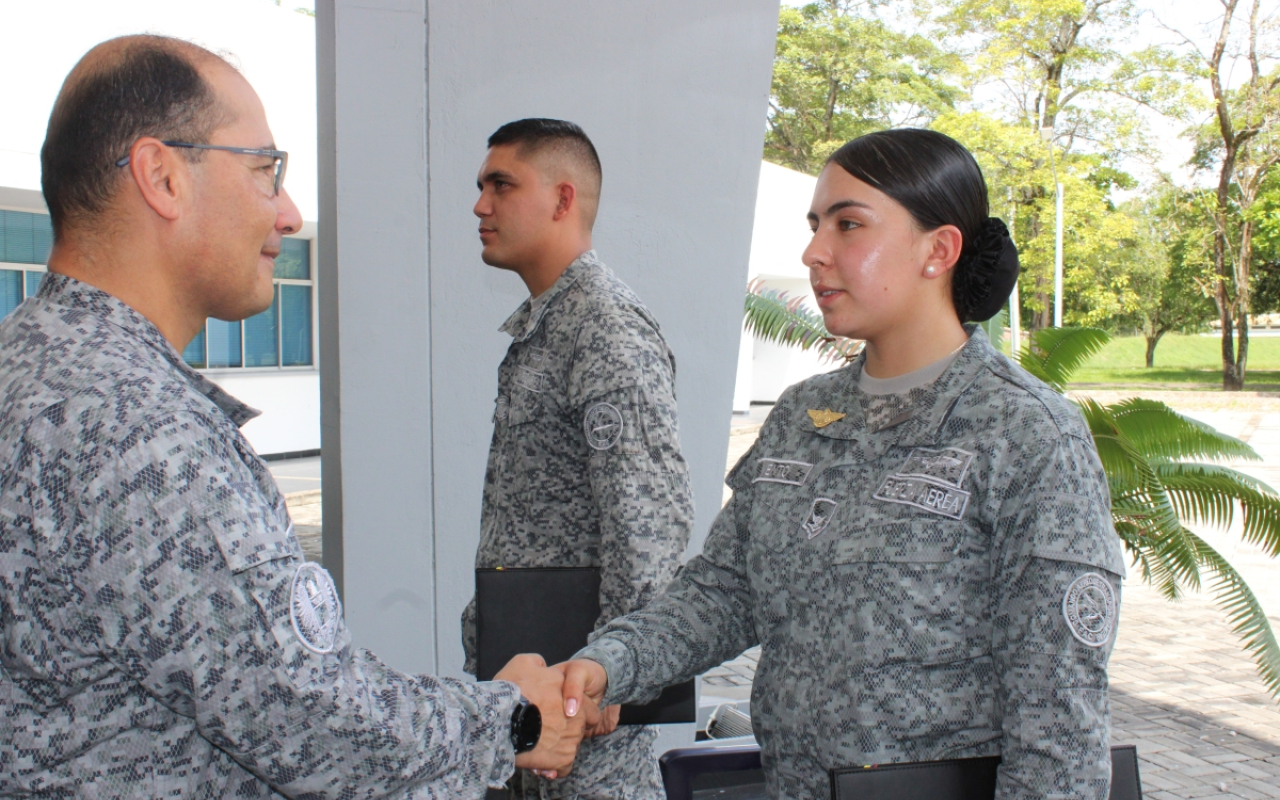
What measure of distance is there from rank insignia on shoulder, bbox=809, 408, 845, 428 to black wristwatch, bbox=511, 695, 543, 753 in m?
0.66

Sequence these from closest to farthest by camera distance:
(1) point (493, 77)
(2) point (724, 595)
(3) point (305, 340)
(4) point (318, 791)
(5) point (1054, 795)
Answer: (4) point (318, 791) → (5) point (1054, 795) → (2) point (724, 595) → (1) point (493, 77) → (3) point (305, 340)

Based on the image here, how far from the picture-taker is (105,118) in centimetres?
135

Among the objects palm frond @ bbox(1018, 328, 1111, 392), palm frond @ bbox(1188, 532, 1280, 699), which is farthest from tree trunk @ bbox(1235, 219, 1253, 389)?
palm frond @ bbox(1188, 532, 1280, 699)

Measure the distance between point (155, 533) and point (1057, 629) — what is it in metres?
1.14

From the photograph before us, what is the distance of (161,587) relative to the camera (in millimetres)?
1167

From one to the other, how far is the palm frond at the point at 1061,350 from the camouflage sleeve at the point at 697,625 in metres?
4.85

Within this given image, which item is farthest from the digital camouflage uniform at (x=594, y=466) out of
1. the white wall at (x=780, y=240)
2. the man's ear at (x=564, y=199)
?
the white wall at (x=780, y=240)

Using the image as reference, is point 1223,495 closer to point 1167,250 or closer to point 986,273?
point 986,273

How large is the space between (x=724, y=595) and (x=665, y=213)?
84.7 inches

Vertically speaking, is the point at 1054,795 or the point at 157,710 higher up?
the point at 157,710

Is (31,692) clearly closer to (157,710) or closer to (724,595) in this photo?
(157,710)

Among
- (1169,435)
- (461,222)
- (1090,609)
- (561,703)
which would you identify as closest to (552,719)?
(561,703)

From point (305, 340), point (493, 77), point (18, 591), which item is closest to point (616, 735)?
point (18, 591)

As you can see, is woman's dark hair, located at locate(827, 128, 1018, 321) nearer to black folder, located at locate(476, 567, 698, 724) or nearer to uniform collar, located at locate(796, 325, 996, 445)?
uniform collar, located at locate(796, 325, 996, 445)
